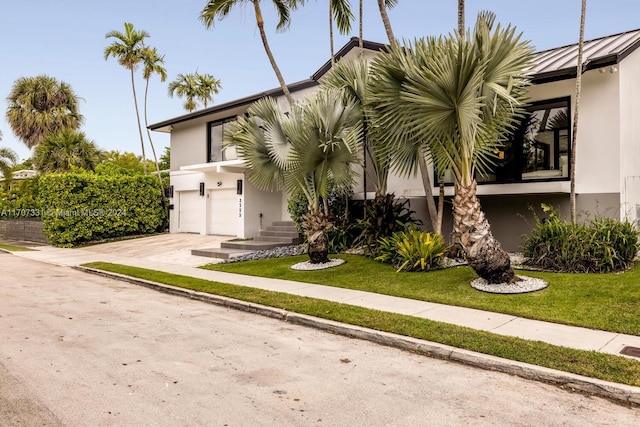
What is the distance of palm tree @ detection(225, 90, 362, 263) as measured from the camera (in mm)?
11086

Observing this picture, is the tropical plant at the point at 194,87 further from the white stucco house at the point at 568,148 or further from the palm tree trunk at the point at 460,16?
the palm tree trunk at the point at 460,16

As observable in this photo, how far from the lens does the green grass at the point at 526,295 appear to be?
686cm

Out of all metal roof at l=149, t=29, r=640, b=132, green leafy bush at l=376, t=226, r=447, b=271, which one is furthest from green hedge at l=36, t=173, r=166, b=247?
green leafy bush at l=376, t=226, r=447, b=271

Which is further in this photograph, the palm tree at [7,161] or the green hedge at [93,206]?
the palm tree at [7,161]

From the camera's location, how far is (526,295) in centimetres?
810

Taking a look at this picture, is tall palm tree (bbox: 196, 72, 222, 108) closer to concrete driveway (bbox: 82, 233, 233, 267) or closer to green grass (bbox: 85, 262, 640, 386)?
concrete driveway (bbox: 82, 233, 233, 267)

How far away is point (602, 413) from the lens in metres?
4.03

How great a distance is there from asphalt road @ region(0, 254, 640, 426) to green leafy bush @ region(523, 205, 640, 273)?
5.64 m

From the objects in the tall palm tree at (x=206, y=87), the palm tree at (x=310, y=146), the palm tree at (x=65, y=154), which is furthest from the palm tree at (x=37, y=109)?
the palm tree at (x=310, y=146)

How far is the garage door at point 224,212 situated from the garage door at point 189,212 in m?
0.92

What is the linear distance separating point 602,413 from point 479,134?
5899 millimetres

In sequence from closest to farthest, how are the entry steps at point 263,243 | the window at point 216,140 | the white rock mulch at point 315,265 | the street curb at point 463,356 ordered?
the street curb at point 463,356 < the white rock mulch at point 315,265 < the entry steps at point 263,243 < the window at point 216,140

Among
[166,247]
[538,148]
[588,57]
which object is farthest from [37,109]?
[588,57]

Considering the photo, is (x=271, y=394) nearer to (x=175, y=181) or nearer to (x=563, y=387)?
(x=563, y=387)
